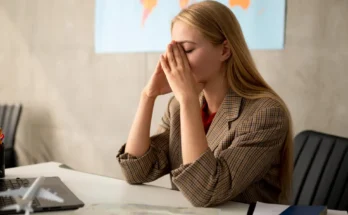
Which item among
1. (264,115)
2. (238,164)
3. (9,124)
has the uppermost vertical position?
(264,115)

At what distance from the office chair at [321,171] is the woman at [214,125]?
0.33 meters

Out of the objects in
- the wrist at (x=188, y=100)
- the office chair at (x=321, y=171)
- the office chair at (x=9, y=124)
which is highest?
the wrist at (x=188, y=100)

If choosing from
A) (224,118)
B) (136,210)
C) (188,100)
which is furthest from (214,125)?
(136,210)

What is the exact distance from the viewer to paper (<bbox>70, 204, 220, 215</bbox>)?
3.47 feet

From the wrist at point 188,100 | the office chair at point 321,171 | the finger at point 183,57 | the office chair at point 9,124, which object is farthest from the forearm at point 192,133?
the office chair at point 9,124

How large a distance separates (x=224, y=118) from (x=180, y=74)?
19 centimetres

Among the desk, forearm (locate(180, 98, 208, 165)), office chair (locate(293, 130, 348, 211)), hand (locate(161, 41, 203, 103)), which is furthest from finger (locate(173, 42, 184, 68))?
office chair (locate(293, 130, 348, 211))

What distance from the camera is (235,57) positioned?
4.42 ft

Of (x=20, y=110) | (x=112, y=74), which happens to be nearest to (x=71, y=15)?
(x=112, y=74)

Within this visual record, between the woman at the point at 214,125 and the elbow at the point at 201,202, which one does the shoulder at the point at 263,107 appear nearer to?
the woman at the point at 214,125

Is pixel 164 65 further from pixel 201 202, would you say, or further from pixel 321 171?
pixel 321 171

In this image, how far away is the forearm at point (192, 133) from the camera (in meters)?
1.18

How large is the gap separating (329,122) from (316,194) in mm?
426

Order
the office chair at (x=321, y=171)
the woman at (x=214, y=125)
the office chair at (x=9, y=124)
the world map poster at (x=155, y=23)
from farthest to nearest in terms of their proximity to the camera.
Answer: the office chair at (x=9, y=124) < the world map poster at (x=155, y=23) < the office chair at (x=321, y=171) < the woman at (x=214, y=125)
